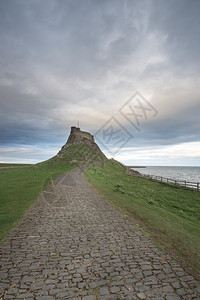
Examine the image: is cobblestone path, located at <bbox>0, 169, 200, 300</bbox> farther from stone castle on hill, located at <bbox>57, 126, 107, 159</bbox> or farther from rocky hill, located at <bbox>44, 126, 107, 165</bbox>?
stone castle on hill, located at <bbox>57, 126, 107, 159</bbox>

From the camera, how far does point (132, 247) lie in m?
6.26

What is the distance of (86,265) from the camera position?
16.6 ft

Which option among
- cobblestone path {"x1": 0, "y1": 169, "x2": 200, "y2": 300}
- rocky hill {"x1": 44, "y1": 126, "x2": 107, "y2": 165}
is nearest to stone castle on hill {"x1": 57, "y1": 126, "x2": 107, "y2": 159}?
rocky hill {"x1": 44, "y1": 126, "x2": 107, "y2": 165}

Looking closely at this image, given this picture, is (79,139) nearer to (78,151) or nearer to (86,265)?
(78,151)

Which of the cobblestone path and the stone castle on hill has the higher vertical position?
the stone castle on hill

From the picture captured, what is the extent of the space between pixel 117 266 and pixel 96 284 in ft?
3.35

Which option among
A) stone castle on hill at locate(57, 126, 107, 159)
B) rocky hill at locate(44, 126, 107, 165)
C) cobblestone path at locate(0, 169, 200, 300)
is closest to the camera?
cobblestone path at locate(0, 169, 200, 300)

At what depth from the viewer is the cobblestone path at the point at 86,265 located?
399 centimetres

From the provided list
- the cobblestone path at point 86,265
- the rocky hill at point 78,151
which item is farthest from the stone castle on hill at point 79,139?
the cobblestone path at point 86,265

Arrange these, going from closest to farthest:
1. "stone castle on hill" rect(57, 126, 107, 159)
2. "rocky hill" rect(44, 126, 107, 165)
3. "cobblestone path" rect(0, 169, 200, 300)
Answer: "cobblestone path" rect(0, 169, 200, 300)
"rocky hill" rect(44, 126, 107, 165)
"stone castle on hill" rect(57, 126, 107, 159)

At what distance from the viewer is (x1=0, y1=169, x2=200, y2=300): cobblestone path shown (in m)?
3.99

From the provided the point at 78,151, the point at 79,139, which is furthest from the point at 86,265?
the point at 79,139

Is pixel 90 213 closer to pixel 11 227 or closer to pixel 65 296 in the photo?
pixel 11 227

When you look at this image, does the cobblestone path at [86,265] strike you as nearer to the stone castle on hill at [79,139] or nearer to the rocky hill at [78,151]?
the rocky hill at [78,151]
